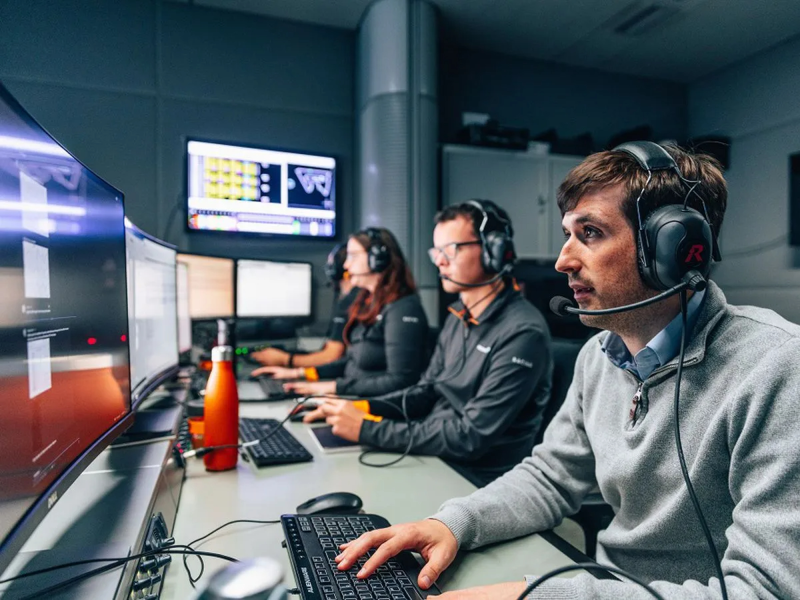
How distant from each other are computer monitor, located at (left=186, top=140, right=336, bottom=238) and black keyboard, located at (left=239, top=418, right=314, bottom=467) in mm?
1867

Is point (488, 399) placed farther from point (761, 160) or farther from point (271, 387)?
point (761, 160)

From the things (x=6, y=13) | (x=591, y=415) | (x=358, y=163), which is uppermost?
(x=6, y=13)

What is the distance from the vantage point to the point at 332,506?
0.79 meters

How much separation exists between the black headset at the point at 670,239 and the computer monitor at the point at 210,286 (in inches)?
74.7

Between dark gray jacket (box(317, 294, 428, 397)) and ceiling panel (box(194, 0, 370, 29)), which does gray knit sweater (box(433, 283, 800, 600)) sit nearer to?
dark gray jacket (box(317, 294, 428, 397))

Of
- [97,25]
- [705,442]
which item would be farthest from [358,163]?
[705,442]

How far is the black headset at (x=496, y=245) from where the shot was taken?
1.48 m

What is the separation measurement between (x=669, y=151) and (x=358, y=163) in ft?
8.60

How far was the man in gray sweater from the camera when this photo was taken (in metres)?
0.54

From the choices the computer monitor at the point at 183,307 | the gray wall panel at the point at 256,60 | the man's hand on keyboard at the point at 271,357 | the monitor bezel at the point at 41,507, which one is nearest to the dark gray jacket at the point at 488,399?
the monitor bezel at the point at 41,507

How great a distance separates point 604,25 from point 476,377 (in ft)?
9.13

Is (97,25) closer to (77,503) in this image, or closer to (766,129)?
(77,503)

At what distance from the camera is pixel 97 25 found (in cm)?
268

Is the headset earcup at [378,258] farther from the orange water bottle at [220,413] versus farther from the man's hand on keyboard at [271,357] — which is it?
the orange water bottle at [220,413]
